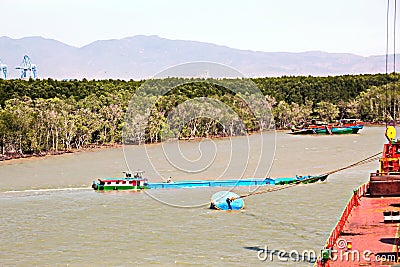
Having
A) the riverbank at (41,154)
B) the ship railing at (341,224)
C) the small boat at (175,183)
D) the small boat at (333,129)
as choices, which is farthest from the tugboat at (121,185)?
the small boat at (333,129)

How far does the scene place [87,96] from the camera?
93000 mm

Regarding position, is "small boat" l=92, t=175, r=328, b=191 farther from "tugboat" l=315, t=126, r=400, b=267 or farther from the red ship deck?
the red ship deck

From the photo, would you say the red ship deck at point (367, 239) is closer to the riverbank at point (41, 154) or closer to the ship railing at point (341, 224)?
the ship railing at point (341, 224)

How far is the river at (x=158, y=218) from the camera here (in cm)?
2695

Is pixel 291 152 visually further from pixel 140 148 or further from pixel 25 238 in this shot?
pixel 25 238

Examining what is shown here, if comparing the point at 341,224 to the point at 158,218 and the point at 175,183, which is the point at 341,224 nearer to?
the point at 158,218

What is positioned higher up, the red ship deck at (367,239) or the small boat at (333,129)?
the small boat at (333,129)

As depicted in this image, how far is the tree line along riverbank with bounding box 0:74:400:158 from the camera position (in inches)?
2859

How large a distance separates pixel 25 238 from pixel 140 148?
47.3m

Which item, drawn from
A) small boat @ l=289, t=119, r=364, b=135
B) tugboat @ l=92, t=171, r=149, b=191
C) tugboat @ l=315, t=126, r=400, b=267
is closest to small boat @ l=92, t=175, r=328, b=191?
tugboat @ l=92, t=171, r=149, b=191

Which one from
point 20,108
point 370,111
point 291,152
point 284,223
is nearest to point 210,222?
point 284,223

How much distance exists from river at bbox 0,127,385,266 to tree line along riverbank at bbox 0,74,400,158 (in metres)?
12.6

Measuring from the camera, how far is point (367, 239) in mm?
22875

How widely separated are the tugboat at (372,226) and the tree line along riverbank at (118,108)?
40694mm
